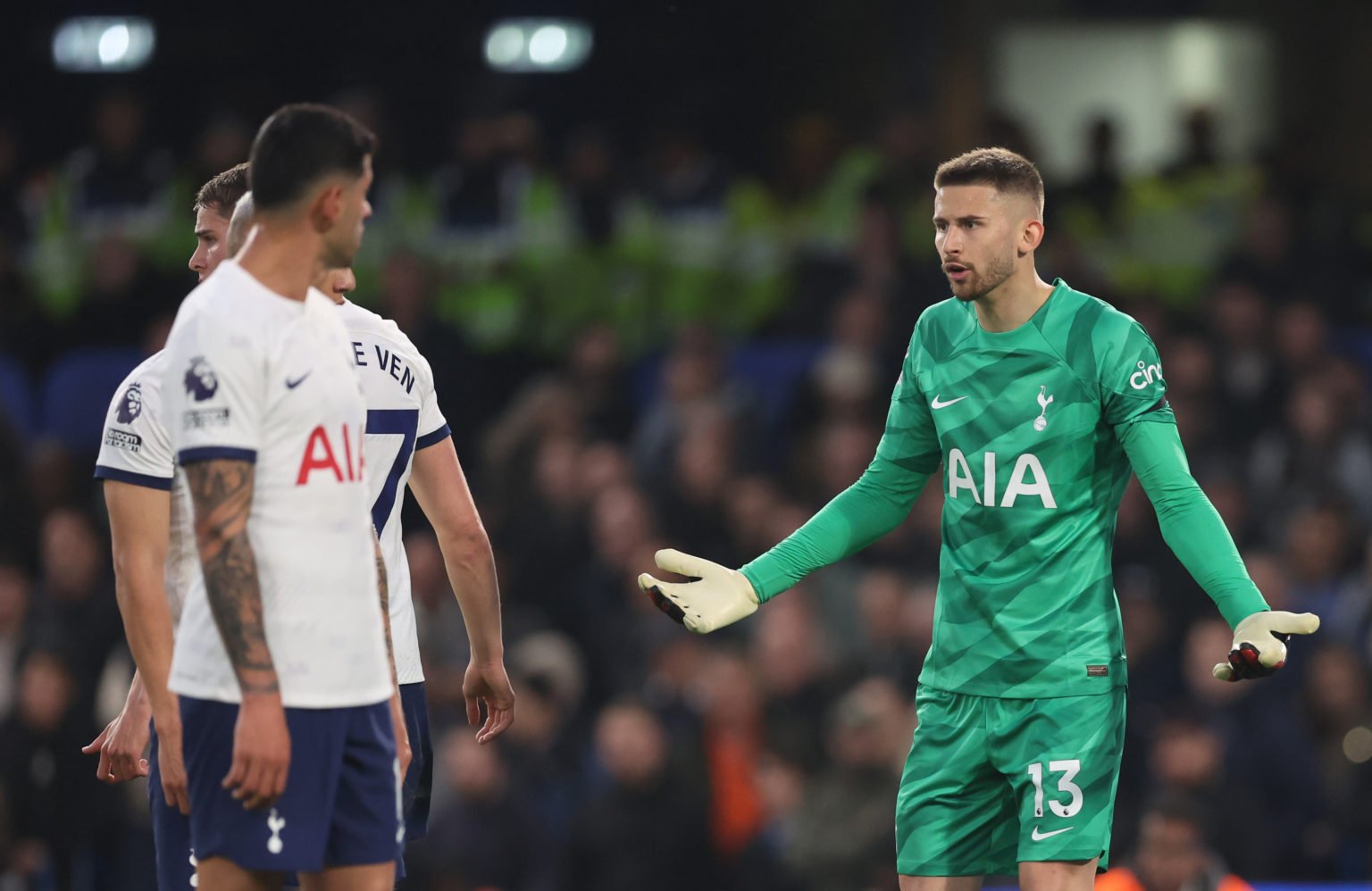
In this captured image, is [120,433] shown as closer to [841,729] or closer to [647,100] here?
[841,729]

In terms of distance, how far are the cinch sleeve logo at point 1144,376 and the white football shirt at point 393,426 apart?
1.64 meters

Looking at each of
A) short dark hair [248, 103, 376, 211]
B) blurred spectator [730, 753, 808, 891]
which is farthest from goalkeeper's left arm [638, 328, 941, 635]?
blurred spectator [730, 753, 808, 891]

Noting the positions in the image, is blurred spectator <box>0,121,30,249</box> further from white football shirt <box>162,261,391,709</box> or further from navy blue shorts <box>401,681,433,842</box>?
white football shirt <box>162,261,391,709</box>

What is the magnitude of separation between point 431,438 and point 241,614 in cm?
126

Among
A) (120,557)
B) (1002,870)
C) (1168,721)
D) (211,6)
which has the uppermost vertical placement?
(211,6)

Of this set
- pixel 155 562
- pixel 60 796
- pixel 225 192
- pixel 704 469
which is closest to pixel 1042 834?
pixel 155 562

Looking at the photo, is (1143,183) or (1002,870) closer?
(1002,870)

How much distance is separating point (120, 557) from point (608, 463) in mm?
5339

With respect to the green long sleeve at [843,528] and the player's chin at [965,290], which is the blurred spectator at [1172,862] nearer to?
the green long sleeve at [843,528]

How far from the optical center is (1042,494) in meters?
4.53

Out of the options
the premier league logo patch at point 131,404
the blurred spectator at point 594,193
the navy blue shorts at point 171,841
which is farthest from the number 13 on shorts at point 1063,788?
the blurred spectator at point 594,193

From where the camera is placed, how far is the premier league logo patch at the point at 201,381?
3539 millimetres

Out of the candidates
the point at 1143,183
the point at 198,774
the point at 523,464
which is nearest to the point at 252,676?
the point at 198,774

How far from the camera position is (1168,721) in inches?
328
